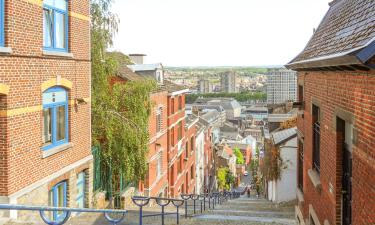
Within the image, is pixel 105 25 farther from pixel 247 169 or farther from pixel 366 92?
pixel 247 169

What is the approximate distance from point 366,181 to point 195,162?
3887 centimetres

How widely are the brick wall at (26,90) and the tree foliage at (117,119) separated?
4.04 m

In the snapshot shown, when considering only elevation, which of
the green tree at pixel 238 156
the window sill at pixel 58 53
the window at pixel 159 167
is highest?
the window sill at pixel 58 53

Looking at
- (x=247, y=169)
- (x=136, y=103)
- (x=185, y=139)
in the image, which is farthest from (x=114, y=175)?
(x=247, y=169)

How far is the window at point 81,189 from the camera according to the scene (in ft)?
49.7

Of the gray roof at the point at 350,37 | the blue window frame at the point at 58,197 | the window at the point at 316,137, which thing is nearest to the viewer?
the gray roof at the point at 350,37

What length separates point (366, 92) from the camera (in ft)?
22.3

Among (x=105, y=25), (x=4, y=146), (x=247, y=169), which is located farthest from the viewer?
(x=247, y=169)

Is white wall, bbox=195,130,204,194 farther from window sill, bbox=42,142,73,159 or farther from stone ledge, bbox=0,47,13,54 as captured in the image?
stone ledge, bbox=0,47,13,54

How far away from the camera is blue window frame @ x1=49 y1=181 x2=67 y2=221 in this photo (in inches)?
520

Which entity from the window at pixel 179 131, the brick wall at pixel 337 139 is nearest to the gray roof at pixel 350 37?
the brick wall at pixel 337 139

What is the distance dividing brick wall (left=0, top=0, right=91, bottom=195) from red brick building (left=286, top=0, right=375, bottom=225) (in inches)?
258

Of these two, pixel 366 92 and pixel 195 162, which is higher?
pixel 366 92

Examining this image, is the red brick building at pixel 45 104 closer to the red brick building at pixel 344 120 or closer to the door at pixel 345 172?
the red brick building at pixel 344 120
